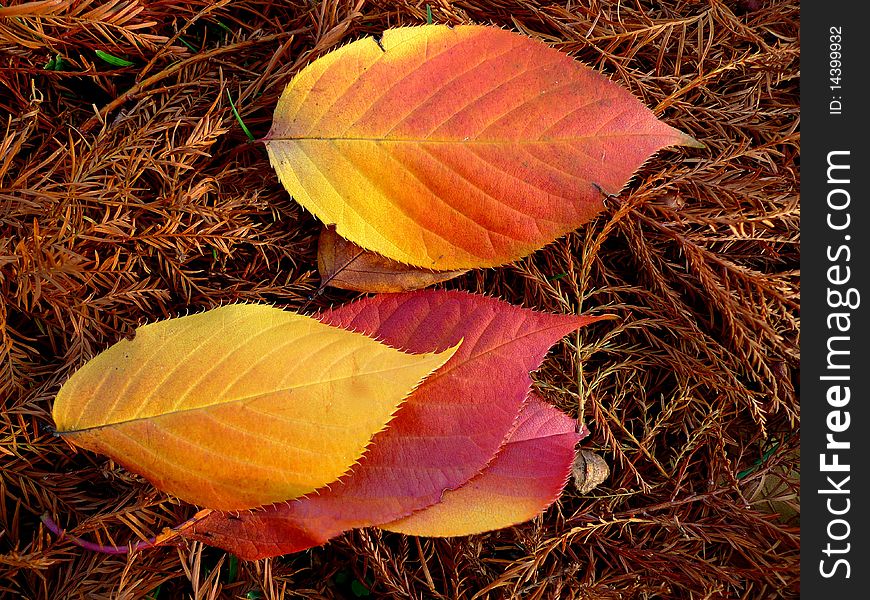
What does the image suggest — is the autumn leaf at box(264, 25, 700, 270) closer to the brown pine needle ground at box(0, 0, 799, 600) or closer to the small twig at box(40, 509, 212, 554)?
the brown pine needle ground at box(0, 0, 799, 600)

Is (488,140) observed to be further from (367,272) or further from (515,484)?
(515,484)

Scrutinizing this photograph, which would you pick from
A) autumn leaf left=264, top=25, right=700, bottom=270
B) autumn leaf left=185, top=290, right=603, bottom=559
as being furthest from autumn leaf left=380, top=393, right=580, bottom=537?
autumn leaf left=264, top=25, right=700, bottom=270

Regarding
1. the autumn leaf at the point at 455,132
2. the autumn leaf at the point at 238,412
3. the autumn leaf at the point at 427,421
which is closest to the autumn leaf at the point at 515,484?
the autumn leaf at the point at 427,421

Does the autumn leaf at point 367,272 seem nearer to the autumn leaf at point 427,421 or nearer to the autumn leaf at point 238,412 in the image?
the autumn leaf at point 427,421

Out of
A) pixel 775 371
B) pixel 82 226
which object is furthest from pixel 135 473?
pixel 775 371

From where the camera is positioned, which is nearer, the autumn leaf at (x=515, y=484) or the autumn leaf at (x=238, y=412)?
the autumn leaf at (x=238, y=412)

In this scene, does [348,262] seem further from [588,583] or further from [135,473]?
[588,583]

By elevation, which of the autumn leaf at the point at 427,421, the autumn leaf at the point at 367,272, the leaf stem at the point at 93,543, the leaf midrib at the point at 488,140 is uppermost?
the leaf midrib at the point at 488,140
